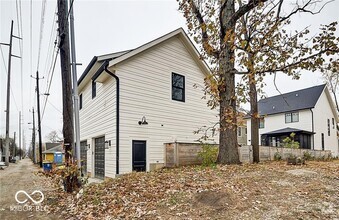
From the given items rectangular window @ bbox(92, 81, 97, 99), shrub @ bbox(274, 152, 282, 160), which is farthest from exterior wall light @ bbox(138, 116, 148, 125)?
shrub @ bbox(274, 152, 282, 160)

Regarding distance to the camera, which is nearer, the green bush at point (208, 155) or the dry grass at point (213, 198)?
the dry grass at point (213, 198)

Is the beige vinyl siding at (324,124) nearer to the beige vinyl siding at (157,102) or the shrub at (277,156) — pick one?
the shrub at (277,156)

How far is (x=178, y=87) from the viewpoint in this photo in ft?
43.1

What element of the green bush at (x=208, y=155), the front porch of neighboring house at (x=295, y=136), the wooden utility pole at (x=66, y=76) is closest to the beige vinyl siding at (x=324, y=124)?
the front porch of neighboring house at (x=295, y=136)

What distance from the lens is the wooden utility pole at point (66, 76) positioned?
293 inches

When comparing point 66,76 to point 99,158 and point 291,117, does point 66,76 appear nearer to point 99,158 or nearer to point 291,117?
point 99,158

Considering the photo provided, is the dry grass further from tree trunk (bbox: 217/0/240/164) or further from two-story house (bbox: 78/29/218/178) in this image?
two-story house (bbox: 78/29/218/178)

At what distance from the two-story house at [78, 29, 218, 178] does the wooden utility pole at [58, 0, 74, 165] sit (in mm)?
2772

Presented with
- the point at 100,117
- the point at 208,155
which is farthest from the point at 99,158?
the point at 208,155

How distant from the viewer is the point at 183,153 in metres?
10.6

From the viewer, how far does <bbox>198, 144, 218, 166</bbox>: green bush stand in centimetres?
1029

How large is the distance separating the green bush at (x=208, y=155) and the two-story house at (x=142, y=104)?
209 centimetres

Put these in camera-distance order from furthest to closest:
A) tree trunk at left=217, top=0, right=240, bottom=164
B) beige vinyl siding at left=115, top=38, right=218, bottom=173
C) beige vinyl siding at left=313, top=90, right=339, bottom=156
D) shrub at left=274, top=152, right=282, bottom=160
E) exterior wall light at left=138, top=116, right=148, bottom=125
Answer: beige vinyl siding at left=313, top=90, right=339, bottom=156 → shrub at left=274, top=152, right=282, bottom=160 → exterior wall light at left=138, top=116, right=148, bottom=125 → beige vinyl siding at left=115, top=38, right=218, bottom=173 → tree trunk at left=217, top=0, right=240, bottom=164

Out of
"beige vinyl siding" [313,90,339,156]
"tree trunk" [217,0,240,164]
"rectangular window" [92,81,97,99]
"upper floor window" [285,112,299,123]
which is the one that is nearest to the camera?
"tree trunk" [217,0,240,164]
